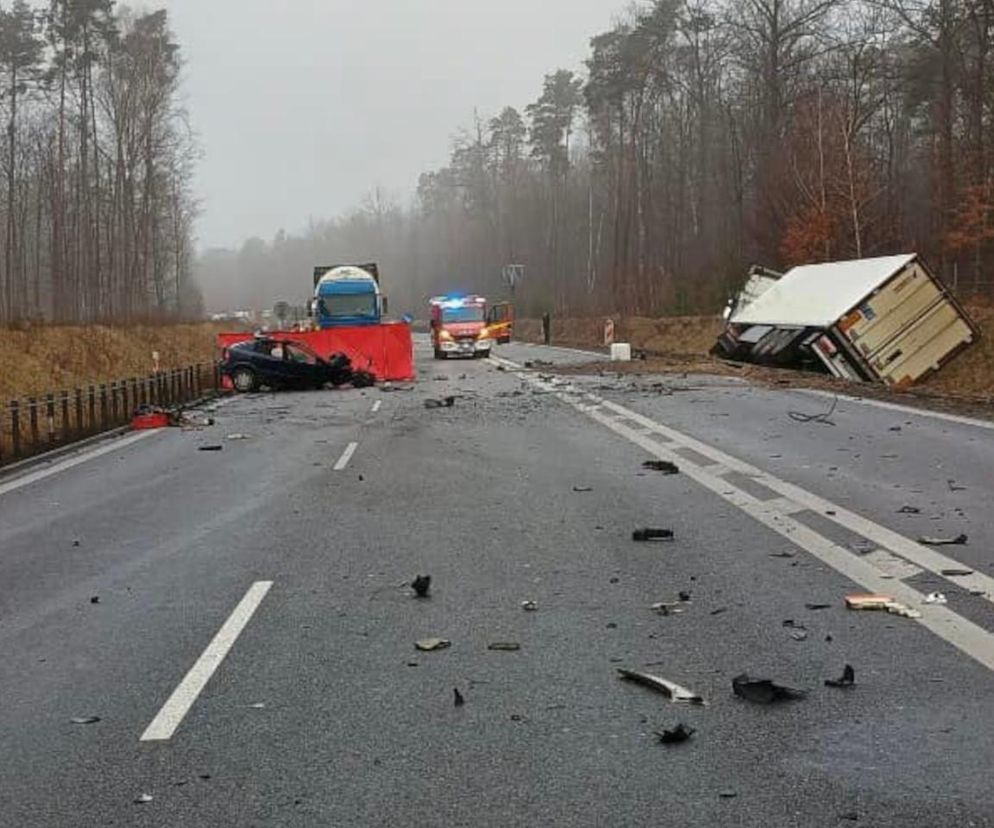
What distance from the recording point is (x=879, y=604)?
671 cm

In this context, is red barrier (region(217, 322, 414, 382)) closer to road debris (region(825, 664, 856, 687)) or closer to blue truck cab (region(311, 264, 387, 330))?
blue truck cab (region(311, 264, 387, 330))

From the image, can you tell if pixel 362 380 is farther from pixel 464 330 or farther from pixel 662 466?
pixel 662 466

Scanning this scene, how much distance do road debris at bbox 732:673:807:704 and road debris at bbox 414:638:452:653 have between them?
164 cm

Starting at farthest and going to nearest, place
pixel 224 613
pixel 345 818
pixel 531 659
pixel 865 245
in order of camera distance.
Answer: pixel 865 245
pixel 224 613
pixel 531 659
pixel 345 818

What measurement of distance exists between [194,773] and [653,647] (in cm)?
256

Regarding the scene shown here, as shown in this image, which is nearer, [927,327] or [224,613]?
[224,613]

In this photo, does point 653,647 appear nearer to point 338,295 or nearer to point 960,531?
point 960,531

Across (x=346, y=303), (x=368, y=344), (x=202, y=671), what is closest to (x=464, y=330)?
(x=346, y=303)

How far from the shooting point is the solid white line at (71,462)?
45.5ft

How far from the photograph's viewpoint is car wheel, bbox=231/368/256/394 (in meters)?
30.4

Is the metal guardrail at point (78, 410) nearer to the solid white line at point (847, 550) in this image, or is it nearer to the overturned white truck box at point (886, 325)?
the solid white line at point (847, 550)

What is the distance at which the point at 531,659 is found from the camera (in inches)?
231

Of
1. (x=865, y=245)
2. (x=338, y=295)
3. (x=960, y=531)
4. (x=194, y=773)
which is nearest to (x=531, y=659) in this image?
(x=194, y=773)

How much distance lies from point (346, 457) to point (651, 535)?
7056 mm
